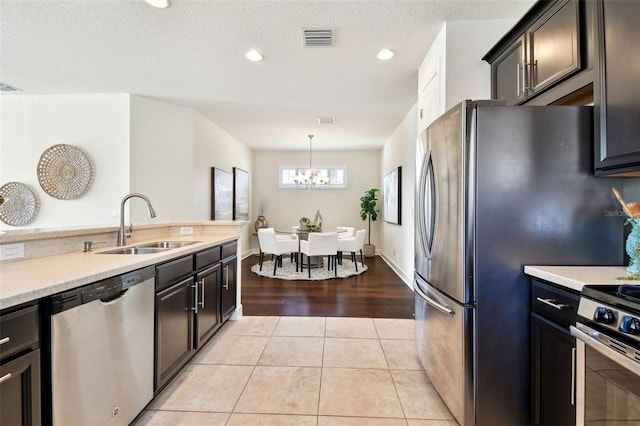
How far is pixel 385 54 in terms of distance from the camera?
A: 2.76m

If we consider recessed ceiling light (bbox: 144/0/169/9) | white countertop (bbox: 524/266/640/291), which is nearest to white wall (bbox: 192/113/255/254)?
recessed ceiling light (bbox: 144/0/169/9)

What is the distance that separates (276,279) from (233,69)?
3236mm

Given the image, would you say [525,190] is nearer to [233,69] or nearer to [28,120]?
[233,69]

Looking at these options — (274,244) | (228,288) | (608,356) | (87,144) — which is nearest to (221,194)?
(274,244)

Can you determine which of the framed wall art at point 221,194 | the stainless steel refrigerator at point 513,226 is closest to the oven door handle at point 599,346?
the stainless steel refrigerator at point 513,226

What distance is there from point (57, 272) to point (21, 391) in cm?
52

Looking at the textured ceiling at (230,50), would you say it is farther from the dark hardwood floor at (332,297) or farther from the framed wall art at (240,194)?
the dark hardwood floor at (332,297)

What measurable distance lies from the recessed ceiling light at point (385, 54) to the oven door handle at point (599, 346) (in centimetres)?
255

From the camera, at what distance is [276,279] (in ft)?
16.1

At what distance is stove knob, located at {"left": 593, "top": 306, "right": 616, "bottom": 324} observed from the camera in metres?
1.00

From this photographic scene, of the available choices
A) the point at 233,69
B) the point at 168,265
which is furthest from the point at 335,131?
the point at 168,265

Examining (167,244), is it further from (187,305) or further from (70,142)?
(70,142)

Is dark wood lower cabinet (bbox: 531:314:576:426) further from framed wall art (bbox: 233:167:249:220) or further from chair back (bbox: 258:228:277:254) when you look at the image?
framed wall art (bbox: 233:167:249:220)

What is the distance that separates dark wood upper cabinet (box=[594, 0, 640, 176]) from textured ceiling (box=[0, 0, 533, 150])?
3.31ft
